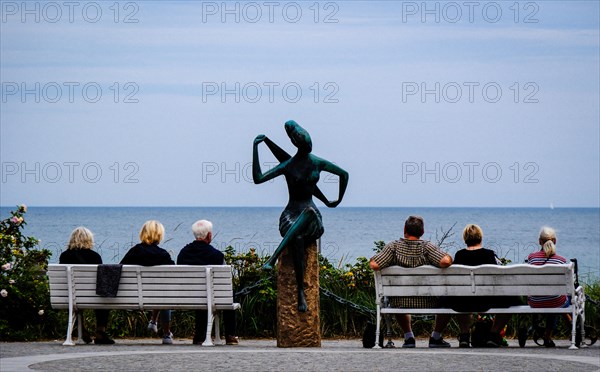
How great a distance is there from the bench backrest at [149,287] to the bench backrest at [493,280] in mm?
2092

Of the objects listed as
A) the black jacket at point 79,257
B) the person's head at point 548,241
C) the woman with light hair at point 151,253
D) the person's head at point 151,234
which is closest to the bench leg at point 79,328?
the black jacket at point 79,257

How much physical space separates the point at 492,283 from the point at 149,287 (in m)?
3.78

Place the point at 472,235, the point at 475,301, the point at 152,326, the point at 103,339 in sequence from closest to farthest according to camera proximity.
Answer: the point at 475,301 → the point at 472,235 → the point at 103,339 → the point at 152,326

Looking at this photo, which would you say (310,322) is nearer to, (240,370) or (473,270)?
(473,270)

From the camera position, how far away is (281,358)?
12.7 meters

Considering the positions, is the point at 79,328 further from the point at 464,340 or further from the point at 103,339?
the point at 464,340

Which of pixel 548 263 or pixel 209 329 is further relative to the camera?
pixel 548 263

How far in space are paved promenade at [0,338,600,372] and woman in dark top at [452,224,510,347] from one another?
10.5 inches

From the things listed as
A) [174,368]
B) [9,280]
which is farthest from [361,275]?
[174,368]

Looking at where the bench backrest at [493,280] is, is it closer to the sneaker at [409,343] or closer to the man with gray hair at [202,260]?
the sneaker at [409,343]

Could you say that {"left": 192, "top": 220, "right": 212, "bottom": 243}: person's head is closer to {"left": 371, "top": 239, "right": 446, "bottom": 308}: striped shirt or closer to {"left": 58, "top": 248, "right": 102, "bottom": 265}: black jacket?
{"left": 58, "top": 248, "right": 102, "bottom": 265}: black jacket

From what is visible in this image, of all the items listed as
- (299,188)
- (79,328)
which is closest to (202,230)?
(299,188)

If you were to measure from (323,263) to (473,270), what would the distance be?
3599 mm

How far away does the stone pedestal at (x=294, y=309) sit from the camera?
14.7 metres
